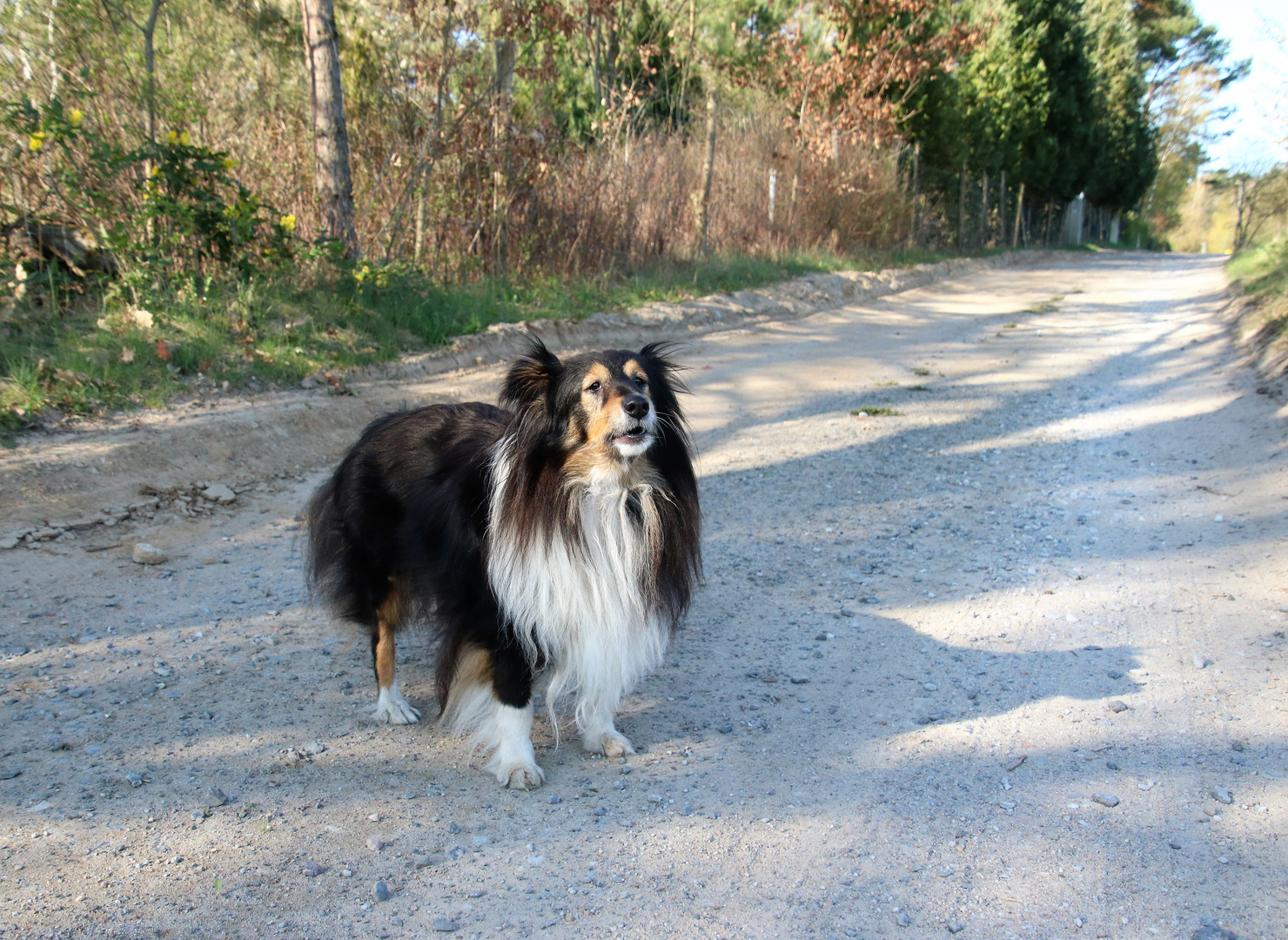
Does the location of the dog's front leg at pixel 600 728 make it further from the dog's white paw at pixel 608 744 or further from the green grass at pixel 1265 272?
the green grass at pixel 1265 272

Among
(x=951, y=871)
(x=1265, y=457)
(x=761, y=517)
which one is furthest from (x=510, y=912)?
(x=1265, y=457)

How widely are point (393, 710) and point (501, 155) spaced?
31.8ft

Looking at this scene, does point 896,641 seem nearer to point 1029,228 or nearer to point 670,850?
point 670,850

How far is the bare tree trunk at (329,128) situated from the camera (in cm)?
954

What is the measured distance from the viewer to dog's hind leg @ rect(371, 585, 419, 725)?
380cm

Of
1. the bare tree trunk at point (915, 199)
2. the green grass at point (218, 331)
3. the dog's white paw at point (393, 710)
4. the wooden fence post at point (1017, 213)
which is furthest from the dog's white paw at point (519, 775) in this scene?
the wooden fence post at point (1017, 213)

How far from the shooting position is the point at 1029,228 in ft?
125

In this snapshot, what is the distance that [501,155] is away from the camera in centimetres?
1193

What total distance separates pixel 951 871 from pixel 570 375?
2.10 meters

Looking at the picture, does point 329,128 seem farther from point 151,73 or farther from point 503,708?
point 503,708

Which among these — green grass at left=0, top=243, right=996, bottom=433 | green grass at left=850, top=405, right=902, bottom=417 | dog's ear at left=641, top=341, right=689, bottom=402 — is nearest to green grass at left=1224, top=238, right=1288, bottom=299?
green grass at left=850, top=405, right=902, bottom=417

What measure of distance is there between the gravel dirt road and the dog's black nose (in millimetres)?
1380

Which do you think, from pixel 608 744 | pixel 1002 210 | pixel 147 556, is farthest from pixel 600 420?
pixel 1002 210

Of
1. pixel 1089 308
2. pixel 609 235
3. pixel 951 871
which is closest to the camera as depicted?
pixel 951 871
